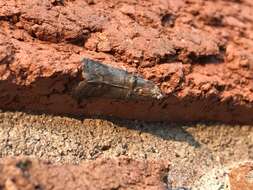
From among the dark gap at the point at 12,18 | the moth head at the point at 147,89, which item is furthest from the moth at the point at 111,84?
the dark gap at the point at 12,18

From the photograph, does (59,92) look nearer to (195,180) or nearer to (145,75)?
(145,75)

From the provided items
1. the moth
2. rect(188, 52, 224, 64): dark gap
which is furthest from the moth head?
rect(188, 52, 224, 64): dark gap

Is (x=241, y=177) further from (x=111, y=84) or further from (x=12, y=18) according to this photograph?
(x=12, y=18)

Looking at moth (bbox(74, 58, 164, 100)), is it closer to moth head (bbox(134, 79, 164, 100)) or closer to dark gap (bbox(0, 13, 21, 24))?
moth head (bbox(134, 79, 164, 100))

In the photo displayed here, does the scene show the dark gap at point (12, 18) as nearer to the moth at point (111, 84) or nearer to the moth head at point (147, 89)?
the moth at point (111, 84)

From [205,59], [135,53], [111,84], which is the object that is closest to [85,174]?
[111,84]

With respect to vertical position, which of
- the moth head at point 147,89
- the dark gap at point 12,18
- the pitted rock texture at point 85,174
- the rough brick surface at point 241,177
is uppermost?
the dark gap at point 12,18

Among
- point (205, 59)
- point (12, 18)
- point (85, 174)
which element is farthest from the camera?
point (205, 59)
